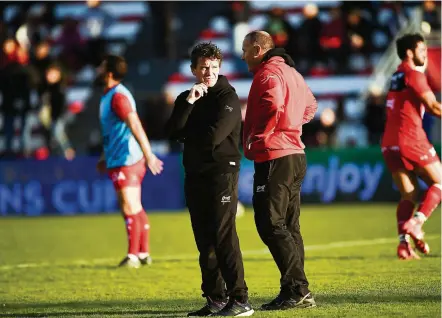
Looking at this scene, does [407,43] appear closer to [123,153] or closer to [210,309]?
[123,153]

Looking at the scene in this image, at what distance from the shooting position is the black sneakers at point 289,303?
858 centimetres

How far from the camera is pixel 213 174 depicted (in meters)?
Result: 8.43

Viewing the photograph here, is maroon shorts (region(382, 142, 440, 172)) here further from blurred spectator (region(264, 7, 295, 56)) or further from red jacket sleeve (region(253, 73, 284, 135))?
blurred spectator (region(264, 7, 295, 56))

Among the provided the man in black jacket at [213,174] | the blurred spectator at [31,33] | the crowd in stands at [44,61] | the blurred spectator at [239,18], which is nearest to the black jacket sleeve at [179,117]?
the man in black jacket at [213,174]

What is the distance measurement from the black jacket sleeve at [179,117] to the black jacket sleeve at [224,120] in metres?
0.21

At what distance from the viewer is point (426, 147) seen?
1232 cm

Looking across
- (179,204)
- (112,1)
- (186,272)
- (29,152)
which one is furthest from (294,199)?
(112,1)

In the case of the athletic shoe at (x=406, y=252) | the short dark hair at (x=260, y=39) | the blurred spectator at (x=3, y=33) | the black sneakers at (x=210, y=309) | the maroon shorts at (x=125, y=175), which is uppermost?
the blurred spectator at (x=3, y=33)

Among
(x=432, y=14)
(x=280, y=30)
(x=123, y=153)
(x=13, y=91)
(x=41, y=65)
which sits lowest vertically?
(x=123, y=153)

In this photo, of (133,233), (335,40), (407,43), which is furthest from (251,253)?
(335,40)

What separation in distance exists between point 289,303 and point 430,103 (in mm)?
4047

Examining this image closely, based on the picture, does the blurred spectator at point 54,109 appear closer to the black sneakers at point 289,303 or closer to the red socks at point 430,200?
the red socks at point 430,200

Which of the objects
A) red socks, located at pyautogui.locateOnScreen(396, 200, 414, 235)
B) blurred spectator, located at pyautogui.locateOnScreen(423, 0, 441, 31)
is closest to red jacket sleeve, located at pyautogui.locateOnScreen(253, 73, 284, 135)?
red socks, located at pyautogui.locateOnScreen(396, 200, 414, 235)

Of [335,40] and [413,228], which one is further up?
[335,40]
